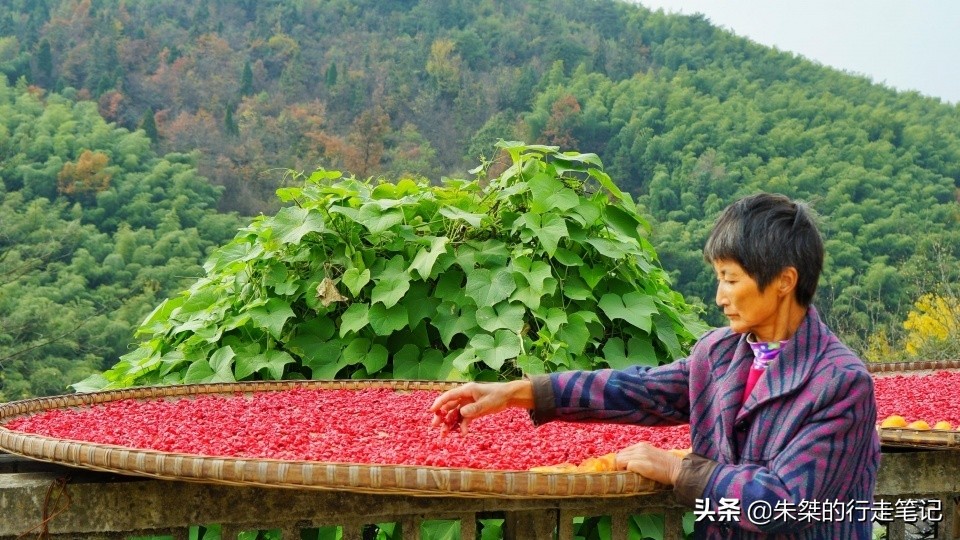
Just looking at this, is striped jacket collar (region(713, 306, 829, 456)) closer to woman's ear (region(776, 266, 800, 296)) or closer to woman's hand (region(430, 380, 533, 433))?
woman's ear (region(776, 266, 800, 296))

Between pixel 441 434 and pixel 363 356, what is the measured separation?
0.92m

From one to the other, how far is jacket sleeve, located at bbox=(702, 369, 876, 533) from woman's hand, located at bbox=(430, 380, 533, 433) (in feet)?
1.27

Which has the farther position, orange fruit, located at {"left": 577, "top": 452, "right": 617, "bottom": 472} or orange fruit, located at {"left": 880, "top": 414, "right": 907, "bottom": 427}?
orange fruit, located at {"left": 880, "top": 414, "right": 907, "bottom": 427}

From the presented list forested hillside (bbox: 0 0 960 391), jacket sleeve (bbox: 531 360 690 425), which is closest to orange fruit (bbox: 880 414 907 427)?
jacket sleeve (bbox: 531 360 690 425)

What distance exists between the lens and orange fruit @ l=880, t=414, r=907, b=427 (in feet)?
5.90

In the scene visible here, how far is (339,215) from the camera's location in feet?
8.80

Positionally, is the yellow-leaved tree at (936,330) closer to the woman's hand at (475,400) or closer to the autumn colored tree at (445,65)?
the woman's hand at (475,400)

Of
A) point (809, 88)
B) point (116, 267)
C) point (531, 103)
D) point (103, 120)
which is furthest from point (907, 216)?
point (103, 120)

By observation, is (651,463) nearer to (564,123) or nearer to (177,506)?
(177,506)

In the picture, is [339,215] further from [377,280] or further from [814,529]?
[814,529]

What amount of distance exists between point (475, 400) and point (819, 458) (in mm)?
529

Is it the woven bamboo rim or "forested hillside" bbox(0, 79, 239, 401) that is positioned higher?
the woven bamboo rim

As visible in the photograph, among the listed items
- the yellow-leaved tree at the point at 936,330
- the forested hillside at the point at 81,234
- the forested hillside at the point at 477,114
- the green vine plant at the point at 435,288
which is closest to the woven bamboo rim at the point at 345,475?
the green vine plant at the point at 435,288

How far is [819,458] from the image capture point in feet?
4.37
